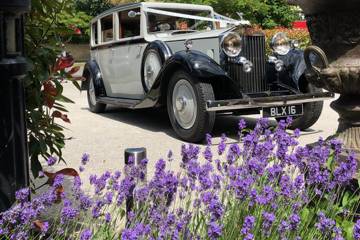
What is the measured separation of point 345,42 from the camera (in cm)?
242

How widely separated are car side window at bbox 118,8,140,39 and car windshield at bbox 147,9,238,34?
0.89ft

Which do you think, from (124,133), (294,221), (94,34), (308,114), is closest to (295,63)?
(308,114)

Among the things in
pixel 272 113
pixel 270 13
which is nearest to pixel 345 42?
pixel 272 113

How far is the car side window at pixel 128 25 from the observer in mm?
7711

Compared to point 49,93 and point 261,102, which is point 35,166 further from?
point 261,102

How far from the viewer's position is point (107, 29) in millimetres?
8758

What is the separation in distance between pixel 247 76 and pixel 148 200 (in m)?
4.48

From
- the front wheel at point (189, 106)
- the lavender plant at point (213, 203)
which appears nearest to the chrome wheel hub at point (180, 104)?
the front wheel at point (189, 106)

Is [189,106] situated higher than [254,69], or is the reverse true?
[254,69]

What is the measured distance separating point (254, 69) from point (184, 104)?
1045 mm

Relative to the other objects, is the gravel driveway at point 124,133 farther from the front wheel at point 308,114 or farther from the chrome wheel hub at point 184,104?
the chrome wheel hub at point 184,104

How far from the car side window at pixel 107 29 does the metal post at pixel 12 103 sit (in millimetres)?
6704

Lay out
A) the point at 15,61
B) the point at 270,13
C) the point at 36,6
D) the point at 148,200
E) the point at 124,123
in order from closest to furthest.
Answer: the point at 15,61
the point at 148,200
the point at 36,6
the point at 124,123
the point at 270,13

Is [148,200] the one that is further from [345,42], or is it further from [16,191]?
[345,42]
